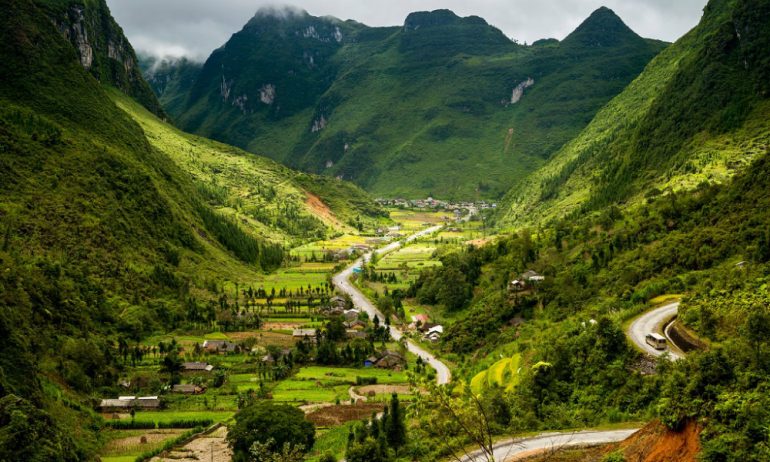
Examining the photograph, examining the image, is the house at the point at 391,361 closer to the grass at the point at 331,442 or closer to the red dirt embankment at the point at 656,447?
the grass at the point at 331,442

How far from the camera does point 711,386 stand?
75.7 feet

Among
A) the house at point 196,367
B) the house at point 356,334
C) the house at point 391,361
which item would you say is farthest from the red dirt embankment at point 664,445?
the house at point 356,334

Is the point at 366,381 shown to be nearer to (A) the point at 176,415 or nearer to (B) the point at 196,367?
(B) the point at 196,367

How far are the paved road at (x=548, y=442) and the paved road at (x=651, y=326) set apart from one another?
30.2ft

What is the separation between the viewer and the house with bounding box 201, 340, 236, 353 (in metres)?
81.9

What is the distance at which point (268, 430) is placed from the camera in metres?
49.3

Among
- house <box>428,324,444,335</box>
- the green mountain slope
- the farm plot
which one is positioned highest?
the green mountain slope

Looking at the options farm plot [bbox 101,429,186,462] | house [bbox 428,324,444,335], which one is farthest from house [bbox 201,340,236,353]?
house [bbox 428,324,444,335]

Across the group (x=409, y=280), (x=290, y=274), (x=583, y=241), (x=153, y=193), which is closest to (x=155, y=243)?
(x=153, y=193)

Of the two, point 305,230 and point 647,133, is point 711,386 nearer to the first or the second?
point 647,133

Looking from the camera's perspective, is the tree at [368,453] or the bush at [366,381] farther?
the bush at [366,381]

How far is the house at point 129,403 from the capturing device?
2406 inches

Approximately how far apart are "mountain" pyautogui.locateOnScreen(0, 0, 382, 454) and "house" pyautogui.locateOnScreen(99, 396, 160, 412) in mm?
1781

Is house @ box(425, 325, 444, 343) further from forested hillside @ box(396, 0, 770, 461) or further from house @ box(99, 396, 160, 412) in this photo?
house @ box(99, 396, 160, 412)
